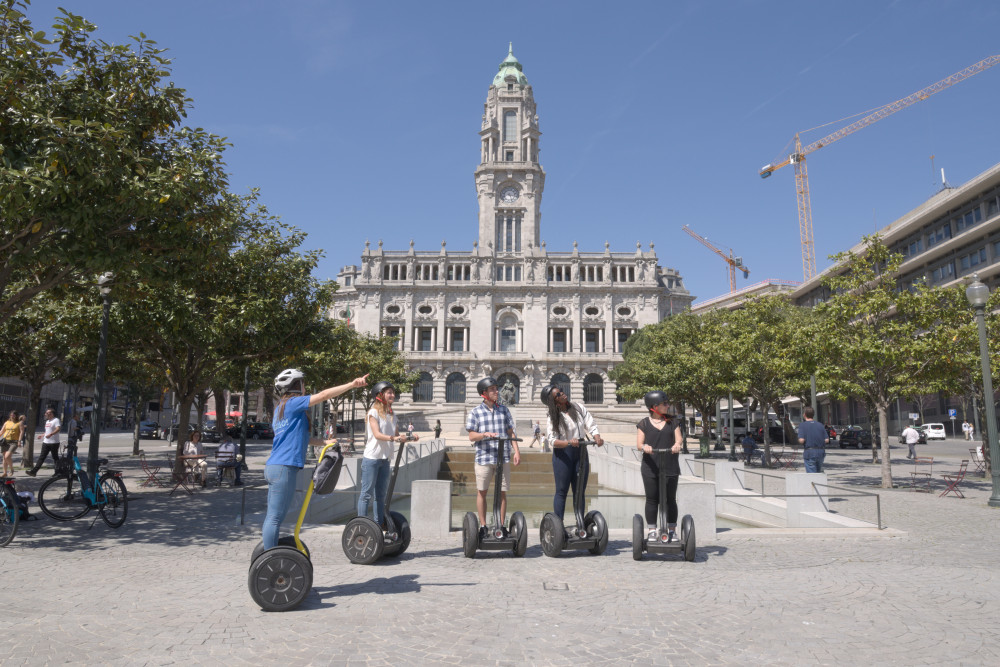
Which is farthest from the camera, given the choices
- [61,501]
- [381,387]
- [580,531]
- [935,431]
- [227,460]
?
[935,431]

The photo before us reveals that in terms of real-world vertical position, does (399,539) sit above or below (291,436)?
below

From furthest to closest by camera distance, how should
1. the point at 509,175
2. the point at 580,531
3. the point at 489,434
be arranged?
the point at 509,175 < the point at 580,531 < the point at 489,434

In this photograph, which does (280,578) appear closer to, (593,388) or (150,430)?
(150,430)

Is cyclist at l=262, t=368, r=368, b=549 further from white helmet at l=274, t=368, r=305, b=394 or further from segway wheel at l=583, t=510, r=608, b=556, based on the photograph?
segway wheel at l=583, t=510, r=608, b=556

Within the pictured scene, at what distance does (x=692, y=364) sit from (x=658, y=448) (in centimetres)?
2424

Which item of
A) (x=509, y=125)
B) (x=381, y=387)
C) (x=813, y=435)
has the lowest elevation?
(x=813, y=435)

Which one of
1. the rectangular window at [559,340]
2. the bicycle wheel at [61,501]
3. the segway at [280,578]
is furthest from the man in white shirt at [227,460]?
the rectangular window at [559,340]

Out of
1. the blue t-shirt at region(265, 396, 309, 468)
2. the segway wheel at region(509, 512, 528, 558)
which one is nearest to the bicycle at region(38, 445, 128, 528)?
the blue t-shirt at region(265, 396, 309, 468)

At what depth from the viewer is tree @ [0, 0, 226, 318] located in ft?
27.9

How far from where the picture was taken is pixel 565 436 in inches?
296

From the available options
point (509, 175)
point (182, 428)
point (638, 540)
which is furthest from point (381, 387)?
point (509, 175)

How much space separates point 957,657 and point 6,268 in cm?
1223

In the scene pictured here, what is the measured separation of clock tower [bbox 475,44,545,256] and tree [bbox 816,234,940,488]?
53.8 m

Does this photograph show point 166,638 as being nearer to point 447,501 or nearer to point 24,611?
point 24,611
